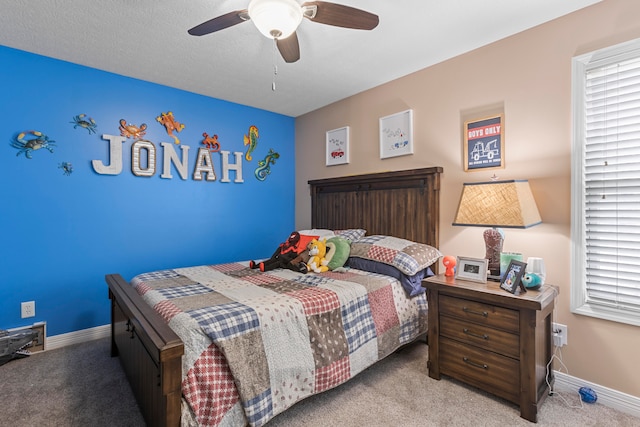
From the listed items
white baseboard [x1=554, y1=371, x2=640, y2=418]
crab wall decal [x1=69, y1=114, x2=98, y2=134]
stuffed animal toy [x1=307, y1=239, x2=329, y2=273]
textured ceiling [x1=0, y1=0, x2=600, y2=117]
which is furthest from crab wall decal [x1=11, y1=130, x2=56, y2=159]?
white baseboard [x1=554, y1=371, x2=640, y2=418]

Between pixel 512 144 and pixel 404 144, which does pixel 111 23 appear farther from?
pixel 512 144

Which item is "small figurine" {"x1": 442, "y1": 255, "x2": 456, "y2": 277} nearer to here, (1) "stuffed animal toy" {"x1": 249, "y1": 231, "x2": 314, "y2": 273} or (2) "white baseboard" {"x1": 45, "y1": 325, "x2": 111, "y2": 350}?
(1) "stuffed animal toy" {"x1": 249, "y1": 231, "x2": 314, "y2": 273}

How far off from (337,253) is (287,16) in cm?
181

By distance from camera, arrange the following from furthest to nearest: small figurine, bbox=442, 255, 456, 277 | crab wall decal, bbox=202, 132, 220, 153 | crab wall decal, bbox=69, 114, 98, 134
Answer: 1. crab wall decal, bbox=202, 132, 220, 153
2. crab wall decal, bbox=69, 114, 98, 134
3. small figurine, bbox=442, 255, 456, 277

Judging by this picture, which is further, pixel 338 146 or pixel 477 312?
pixel 338 146

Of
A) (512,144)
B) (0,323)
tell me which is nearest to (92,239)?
(0,323)

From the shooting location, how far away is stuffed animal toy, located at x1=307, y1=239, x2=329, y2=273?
267 centimetres

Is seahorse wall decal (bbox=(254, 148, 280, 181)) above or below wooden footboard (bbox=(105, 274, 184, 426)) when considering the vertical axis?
above

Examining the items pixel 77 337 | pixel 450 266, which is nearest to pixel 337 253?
pixel 450 266

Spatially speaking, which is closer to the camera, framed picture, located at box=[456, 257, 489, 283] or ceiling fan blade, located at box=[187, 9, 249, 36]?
ceiling fan blade, located at box=[187, 9, 249, 36]

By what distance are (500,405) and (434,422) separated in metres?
0.47

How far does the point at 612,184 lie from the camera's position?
1932 mm

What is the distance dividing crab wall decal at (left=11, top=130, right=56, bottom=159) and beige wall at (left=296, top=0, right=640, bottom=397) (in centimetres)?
287

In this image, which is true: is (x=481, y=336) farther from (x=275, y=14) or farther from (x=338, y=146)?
(x=338, y=146)
